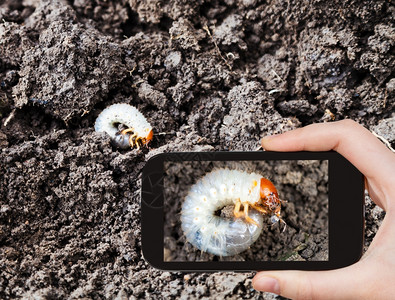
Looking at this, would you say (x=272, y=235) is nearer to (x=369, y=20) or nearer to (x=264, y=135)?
(x=264, y=135)

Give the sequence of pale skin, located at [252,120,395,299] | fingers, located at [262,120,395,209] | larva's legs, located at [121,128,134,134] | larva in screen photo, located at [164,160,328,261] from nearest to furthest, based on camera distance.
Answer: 1. pale skin, located at [252,120,395,299]
2. fingers, located at [262,120,395,209]
3. larva in screen photo, located at [164,160,328,261]
4. larva's legs, located at [121,128,134,134]

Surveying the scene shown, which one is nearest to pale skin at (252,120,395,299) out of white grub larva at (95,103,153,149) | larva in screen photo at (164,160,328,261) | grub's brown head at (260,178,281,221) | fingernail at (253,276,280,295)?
fingernail at (253,276,280,295)

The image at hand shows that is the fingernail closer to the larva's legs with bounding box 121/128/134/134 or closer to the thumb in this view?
the thumb

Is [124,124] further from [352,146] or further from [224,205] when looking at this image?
[352,146]

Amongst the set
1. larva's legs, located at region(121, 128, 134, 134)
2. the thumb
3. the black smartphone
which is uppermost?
larva's legs, located at region(121, 128, 134, 134)

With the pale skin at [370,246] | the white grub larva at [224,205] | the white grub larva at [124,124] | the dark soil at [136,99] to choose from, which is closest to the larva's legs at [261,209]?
the white grub larva at [224,205]

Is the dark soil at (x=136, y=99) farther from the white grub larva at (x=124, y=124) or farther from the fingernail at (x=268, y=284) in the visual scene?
the fingernail at (x=268, y=284)

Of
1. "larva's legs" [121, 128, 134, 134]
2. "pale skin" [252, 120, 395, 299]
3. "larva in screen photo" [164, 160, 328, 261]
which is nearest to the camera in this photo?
"pale skin" [252, 120, 395, 299]

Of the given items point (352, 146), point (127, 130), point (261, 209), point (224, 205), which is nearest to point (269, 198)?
point (261, 209)
